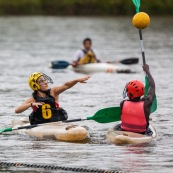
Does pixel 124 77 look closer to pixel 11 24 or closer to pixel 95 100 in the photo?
pixel 95 100

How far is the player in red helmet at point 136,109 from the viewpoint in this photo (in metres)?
15.8

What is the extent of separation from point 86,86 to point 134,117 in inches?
403

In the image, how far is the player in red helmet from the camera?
15805 mm

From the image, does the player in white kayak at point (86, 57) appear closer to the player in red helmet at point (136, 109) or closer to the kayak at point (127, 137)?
the kayak at point (127, 137)

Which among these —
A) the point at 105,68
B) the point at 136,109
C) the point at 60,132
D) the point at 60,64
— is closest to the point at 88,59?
the point at 105,68

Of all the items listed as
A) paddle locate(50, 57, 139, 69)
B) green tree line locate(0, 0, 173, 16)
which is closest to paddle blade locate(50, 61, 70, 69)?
paddle locate(50, 57, 139, 69)

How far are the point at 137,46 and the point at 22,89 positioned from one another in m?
18.1

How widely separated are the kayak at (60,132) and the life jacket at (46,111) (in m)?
0.16

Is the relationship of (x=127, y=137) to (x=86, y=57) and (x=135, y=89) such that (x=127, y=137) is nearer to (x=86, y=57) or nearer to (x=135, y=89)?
(x=135, y=89)

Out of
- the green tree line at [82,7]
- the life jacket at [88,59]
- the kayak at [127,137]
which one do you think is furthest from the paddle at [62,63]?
the green tree line at [82,7]

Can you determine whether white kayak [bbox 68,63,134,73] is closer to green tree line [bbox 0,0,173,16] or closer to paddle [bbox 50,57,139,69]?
paddle [bbox 50,57,139,69]

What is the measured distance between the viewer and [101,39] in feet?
157

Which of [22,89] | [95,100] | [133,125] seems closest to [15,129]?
[133,125]

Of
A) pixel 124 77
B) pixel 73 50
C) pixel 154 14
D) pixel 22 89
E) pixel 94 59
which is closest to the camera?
pixel 22 89
